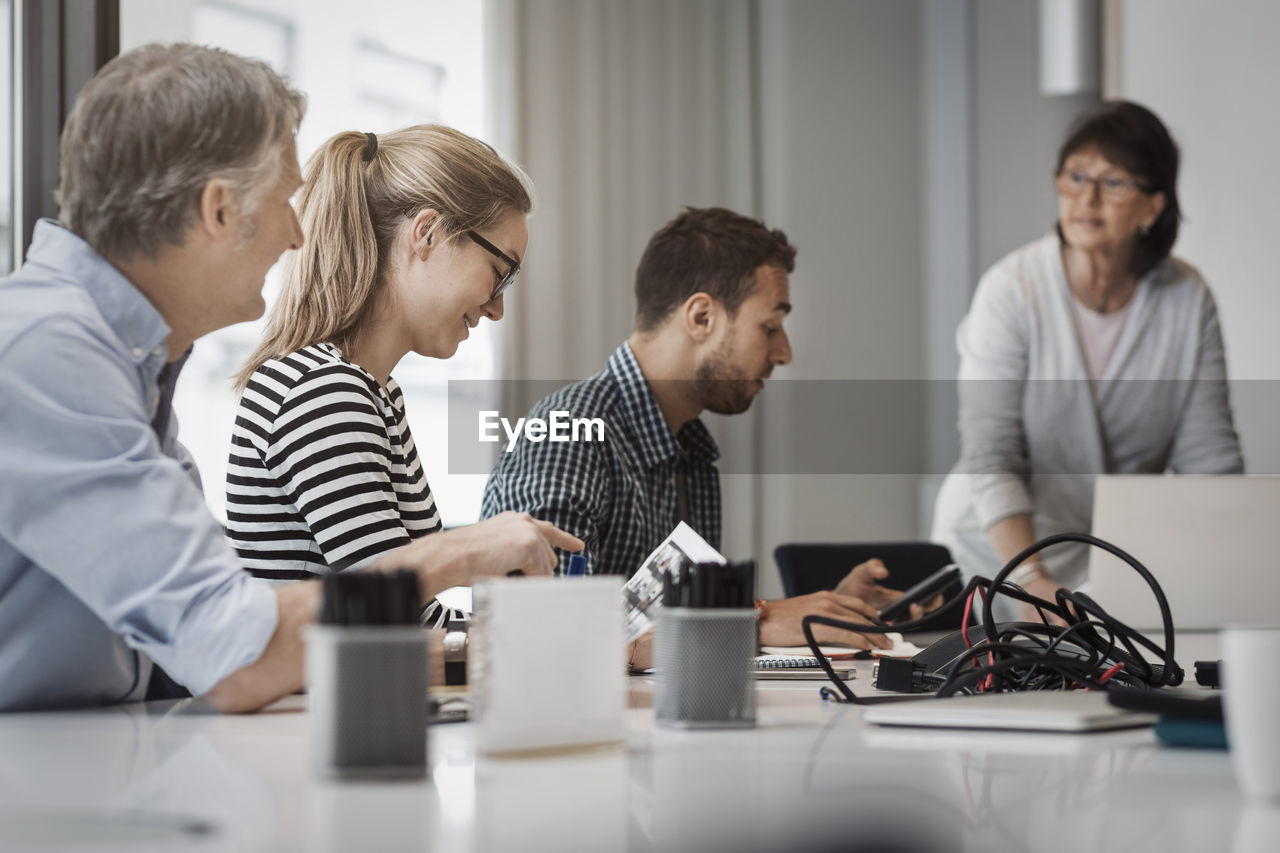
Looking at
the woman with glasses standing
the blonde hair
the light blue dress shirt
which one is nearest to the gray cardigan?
the woman with glasses standing

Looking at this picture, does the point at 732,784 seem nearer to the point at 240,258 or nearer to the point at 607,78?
the point at 240,258

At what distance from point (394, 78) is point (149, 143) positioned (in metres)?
2.37

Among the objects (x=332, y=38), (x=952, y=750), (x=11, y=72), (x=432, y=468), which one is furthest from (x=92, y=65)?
(x=952, y=750)

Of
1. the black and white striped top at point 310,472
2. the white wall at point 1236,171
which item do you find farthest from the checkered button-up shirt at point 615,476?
the white wall at point 1236,171

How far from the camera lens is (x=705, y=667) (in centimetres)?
75

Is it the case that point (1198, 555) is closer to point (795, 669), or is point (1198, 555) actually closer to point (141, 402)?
point (795, 669)

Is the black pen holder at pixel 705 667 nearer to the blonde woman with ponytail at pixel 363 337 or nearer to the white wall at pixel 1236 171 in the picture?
the blonde woman with ponytail at pixel 363 337

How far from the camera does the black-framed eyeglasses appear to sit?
1695mm

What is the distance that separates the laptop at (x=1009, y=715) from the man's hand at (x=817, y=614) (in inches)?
28.7

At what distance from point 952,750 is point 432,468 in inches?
106

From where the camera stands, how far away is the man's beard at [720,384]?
8.30 ft

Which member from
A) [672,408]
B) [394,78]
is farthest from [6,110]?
[672,408]

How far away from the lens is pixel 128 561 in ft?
2.81

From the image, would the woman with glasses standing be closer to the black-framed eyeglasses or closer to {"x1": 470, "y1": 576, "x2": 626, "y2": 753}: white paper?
the black-framed eyeglasses
